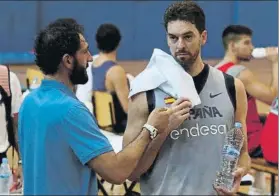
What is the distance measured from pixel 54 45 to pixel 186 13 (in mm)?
689

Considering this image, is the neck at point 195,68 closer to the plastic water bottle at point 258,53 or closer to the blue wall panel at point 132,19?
the plastic water bottle at point 258,53

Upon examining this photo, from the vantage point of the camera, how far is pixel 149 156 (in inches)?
101

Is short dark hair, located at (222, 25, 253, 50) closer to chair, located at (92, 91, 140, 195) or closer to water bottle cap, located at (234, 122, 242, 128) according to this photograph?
chair, located at (92, 91, 140, 195)

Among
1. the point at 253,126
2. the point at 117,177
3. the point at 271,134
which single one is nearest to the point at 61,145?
the point at 117,177

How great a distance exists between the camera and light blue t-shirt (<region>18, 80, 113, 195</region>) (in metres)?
2.14

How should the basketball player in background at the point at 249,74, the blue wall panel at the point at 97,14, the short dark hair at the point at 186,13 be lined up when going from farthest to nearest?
the blue wall panel at the point at 97,14, the basketball player in background at the point at 249,74, the short dark hair at the point at 186,13

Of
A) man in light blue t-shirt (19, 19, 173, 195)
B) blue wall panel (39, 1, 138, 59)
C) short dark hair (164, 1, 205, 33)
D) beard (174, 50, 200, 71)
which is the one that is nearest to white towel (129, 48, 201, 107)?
beard (174, 50, 200, 71)

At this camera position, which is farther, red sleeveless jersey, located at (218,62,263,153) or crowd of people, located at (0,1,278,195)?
red sleeveless jersey, located at (218,62,263,153)

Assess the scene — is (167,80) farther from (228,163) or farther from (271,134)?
(271,134)

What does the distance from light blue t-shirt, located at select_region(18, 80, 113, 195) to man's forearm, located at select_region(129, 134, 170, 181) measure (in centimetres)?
38

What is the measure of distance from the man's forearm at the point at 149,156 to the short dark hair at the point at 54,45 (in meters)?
0.54

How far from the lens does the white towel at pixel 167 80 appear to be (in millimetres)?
2607

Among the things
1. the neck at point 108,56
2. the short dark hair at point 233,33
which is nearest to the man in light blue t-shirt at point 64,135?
the short dark hair at point 233,33

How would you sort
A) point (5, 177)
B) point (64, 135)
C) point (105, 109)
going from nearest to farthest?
1. point (64, 135)
2. point (5, 177)
3. point (105, 109)
